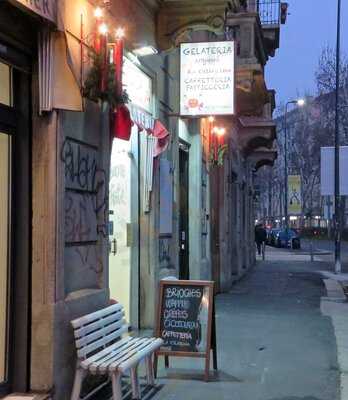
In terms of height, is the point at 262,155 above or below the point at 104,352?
above

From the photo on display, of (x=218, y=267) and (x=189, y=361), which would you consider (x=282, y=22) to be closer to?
(x=218, y=267)

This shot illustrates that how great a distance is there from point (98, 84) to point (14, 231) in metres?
1.72

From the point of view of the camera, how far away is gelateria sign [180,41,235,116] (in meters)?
10.7

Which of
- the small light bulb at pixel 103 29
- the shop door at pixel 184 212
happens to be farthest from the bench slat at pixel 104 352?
the shop door at pixel 184 212

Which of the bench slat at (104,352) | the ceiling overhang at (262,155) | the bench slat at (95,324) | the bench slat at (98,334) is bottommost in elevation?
the bench slat at (104,352)

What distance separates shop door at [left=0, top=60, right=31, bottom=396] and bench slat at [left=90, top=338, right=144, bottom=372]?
2.00 ft

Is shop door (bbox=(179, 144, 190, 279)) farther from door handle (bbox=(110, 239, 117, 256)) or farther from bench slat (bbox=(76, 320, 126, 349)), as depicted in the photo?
bench slat (bbox=(76, 320, 126, 349))

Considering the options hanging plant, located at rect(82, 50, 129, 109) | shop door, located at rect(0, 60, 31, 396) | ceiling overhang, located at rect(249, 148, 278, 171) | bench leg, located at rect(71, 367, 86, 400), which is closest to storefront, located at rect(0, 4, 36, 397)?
shop door, located at rect(0, 60, 31, 396)

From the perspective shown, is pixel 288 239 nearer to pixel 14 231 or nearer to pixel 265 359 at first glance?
pixel 265 359

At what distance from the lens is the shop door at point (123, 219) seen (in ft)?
31.6

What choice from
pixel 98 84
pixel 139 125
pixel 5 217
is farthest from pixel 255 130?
pixel 5 217

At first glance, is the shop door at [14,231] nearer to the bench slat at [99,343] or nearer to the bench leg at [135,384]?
the bench slat at [99,343]

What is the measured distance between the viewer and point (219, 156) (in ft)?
53.4

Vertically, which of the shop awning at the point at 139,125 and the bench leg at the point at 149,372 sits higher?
the shop awning at the point at 139,125
